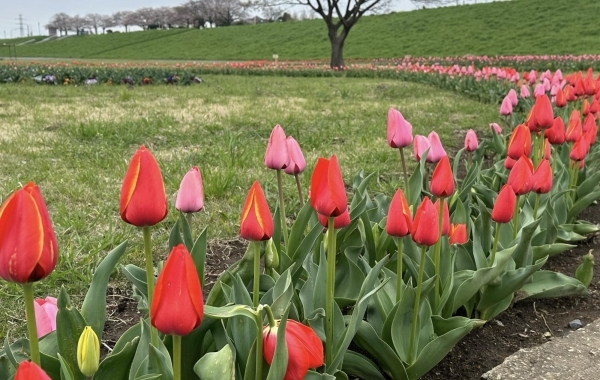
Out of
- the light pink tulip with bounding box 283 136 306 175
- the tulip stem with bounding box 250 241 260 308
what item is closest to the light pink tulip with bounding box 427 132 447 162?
the light pink tulip with bounding box 283 136 306 175

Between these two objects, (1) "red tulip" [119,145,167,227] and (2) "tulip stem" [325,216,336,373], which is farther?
(2) "tulip stem" [325,216,336,373]

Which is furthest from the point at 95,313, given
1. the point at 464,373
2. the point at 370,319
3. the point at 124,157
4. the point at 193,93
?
the point at 193,93

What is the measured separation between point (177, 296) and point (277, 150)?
88 cm

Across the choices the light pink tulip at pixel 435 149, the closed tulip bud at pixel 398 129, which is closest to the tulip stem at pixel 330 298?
the closed tulip bud at pixel 398 129

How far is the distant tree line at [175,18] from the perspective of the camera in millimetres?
76625

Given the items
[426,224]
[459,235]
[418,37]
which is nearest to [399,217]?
[426,224]

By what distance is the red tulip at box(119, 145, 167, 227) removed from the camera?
91 centimetres

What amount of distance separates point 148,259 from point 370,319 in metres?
0.90

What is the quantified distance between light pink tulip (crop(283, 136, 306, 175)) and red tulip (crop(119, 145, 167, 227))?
829 millimetres

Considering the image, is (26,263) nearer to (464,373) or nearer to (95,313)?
(95,313)

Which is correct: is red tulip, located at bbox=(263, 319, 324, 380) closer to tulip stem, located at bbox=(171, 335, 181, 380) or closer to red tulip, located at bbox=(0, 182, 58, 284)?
tulip stem, located at bbox=(171, 335, 181, 380)

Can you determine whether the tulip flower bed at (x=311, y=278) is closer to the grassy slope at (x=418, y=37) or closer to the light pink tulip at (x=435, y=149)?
the light pink tulip at (x=435, y=149)

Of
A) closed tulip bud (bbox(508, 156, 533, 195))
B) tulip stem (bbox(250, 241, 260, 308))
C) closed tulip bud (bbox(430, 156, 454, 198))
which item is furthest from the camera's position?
closed tulip bud (bbox(508, 156, 533, 195))

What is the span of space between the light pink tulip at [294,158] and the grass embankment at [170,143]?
105 cm
